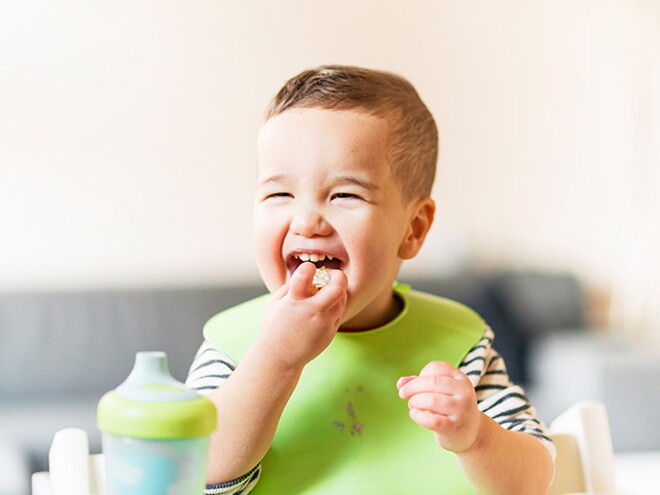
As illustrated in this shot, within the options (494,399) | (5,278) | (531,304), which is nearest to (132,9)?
(5,278)

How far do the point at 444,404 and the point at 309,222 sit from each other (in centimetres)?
22

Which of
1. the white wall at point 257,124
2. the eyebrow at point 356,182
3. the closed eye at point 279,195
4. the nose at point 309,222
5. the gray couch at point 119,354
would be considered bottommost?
the gray couch at point 119,354

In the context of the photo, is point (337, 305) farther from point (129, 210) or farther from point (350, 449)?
point (129, 210)

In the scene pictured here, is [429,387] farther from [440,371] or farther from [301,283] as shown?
[301,283]

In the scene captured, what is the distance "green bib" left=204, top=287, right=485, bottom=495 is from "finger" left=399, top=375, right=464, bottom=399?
0.16 m

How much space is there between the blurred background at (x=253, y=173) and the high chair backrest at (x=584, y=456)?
1.31m

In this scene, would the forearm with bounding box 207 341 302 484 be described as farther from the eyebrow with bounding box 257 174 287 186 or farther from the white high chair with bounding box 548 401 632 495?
the white high chair with bounding box 548 401 632 495

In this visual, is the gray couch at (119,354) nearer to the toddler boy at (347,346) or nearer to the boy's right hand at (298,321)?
the toddler boy at (347,346)

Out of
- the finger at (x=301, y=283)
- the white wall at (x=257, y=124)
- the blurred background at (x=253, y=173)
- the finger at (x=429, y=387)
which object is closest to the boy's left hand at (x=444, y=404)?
the finger at (x=429, y=387)

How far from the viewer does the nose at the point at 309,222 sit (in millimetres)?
746

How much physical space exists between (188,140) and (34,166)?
17.5 inches

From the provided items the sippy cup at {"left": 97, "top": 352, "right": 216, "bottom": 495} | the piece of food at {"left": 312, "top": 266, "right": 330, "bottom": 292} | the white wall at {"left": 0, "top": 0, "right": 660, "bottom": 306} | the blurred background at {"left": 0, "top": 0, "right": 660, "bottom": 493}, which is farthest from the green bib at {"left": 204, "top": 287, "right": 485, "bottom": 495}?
the white wall at {"left": 0, "top": 0, "right": 660, "bottom": 306}

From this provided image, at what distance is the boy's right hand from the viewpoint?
0.66 meters

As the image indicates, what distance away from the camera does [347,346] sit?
84 centimetres
